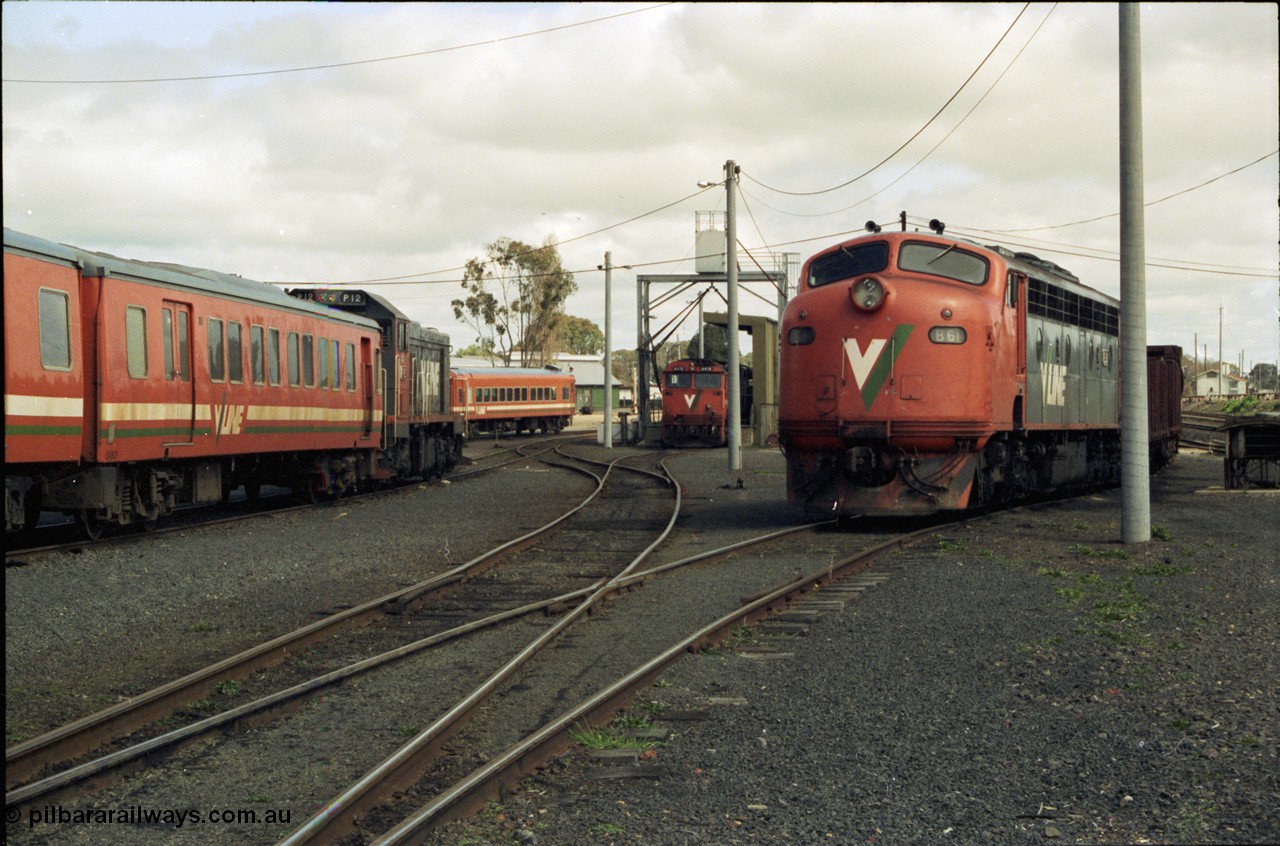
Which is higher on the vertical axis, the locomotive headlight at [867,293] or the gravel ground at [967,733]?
the locomotive headlight at [867,293]

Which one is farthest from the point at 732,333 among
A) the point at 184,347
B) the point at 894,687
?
the point at 894,687

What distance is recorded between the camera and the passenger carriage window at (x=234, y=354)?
53.0ft

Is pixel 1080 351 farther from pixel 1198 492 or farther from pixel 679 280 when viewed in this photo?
pixel 679 280

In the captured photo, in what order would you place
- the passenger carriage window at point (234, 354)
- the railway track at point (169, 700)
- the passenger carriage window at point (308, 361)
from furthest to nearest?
the passenger carriage window at point (308, 361) < the passenger carriage window at point (234, 354) < the railway track at point (169, 700)

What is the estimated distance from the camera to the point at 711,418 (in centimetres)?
4259

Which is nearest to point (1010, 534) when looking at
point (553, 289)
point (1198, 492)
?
point (1198, 492)

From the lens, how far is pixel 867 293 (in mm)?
A: 14422

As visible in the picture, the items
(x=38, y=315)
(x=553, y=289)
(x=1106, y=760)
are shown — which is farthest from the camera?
(x=553, y=289)

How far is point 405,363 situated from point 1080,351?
13465 millimetres

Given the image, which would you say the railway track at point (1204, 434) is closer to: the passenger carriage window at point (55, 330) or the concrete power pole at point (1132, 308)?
the concrete power pole at point (1132, 308)

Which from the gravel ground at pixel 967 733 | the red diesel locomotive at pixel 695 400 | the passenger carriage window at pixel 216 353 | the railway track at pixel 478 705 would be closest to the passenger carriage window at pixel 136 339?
the passenger carriage window at pixel 216 353

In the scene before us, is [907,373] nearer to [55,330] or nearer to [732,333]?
[55,330]

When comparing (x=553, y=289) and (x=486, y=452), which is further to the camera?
(x=553, y=289)

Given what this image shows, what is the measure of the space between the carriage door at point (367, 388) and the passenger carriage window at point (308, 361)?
219cm
